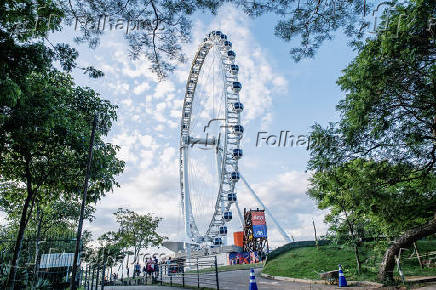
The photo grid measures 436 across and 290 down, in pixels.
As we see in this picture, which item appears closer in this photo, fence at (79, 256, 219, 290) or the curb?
fence at (79, 256, 219, 290)

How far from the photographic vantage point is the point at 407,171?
10031mm

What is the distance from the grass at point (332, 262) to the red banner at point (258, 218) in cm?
2025

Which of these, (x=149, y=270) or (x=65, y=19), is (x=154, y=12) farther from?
(x=149, y=270)

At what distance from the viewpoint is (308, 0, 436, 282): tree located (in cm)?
752

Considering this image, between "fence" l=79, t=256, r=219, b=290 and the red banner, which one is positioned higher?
the red banner

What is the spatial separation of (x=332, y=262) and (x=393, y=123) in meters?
10.5

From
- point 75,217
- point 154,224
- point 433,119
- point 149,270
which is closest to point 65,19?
point 433,119

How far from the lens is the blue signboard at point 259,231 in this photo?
129 feet

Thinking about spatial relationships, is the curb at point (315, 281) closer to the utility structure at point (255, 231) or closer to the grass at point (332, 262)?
the grass at point (332, 262)

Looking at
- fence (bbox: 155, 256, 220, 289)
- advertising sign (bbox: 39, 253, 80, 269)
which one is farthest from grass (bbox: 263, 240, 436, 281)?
advertising sign (bbox: 39, 253, 80, 269)

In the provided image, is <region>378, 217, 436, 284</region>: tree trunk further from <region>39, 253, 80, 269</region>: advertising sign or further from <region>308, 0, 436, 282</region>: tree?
<region>39, 253, 80, 269</region>: advertising sign

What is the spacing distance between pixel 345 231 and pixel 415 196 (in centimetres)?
Answer: 531

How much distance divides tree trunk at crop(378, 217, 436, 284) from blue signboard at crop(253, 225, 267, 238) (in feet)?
98.1

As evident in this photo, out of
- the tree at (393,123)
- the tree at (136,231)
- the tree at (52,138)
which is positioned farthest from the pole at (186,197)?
the tree at (393,123)
